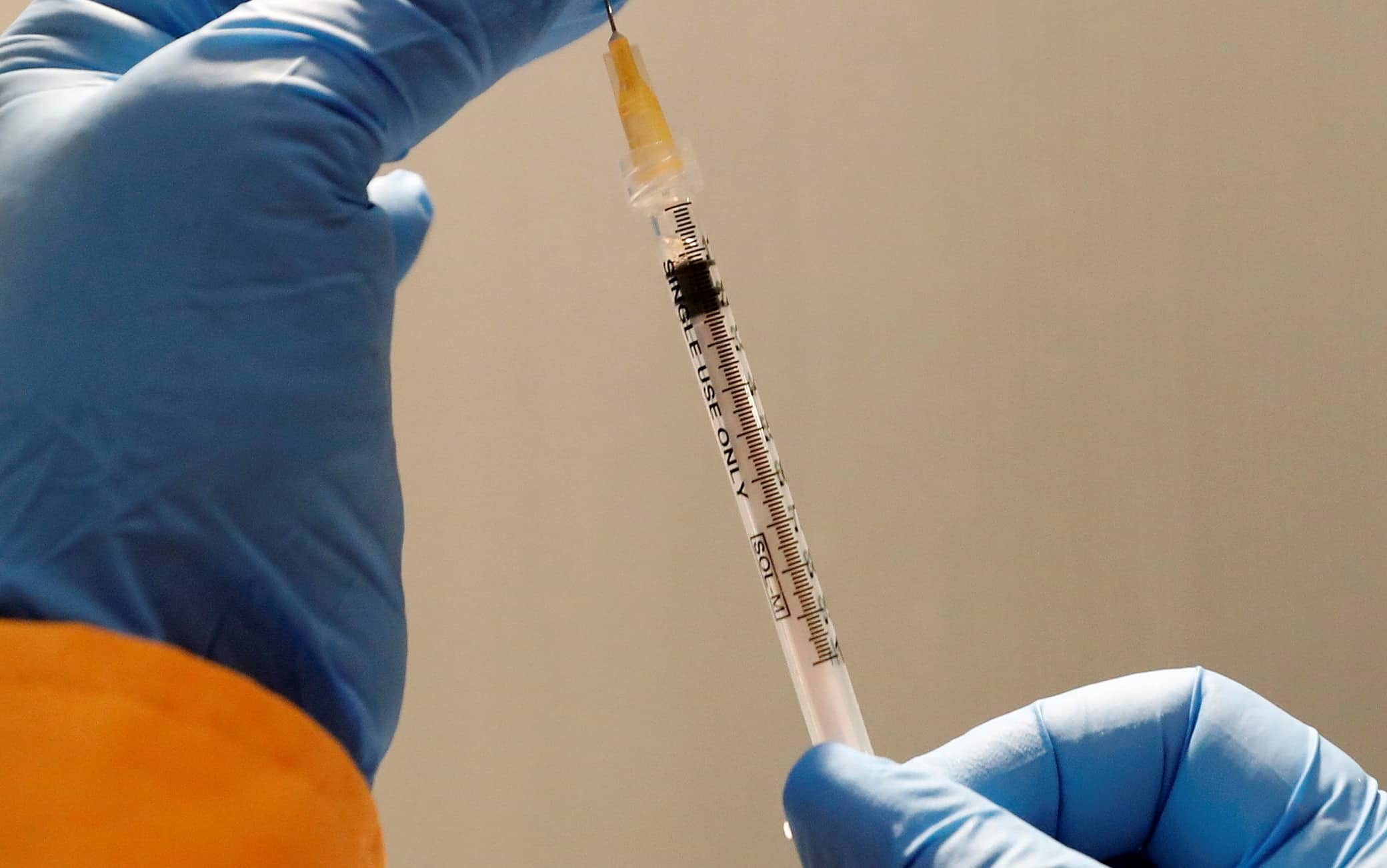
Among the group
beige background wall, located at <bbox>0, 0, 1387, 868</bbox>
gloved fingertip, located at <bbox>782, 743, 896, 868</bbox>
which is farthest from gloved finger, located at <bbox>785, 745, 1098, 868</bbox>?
beige background wall, located at <bbox>0, 0, 1387, 868</bbox>

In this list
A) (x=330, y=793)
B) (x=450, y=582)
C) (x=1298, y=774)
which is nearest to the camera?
(x=330, y=793)

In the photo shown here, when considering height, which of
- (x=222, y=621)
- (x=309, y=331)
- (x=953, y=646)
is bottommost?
(x=953, y=646)

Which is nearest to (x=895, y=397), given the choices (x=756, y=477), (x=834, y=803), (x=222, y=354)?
(x=756, y=477)

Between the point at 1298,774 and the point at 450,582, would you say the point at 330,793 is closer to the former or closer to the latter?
the point at 1298,774

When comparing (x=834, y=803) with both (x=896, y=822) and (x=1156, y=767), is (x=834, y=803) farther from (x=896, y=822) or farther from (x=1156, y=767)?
(x=1156, y=767)

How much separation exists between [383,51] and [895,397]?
2.78 ft

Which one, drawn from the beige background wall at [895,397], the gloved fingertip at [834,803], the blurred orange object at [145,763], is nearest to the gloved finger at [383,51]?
the blurred orange object at [145,763]

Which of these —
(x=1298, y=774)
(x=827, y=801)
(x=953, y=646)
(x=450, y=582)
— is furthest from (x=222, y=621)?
(x=953, y=646)

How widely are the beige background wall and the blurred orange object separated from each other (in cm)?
81

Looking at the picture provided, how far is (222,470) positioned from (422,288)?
80 cm

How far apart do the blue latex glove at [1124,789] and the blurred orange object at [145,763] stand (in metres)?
0.26

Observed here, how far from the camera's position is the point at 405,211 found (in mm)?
727

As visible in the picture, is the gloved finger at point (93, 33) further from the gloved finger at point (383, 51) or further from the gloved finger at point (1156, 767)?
the gloved finger at point (1156, 767)

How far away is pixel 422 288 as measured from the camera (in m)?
1.31
